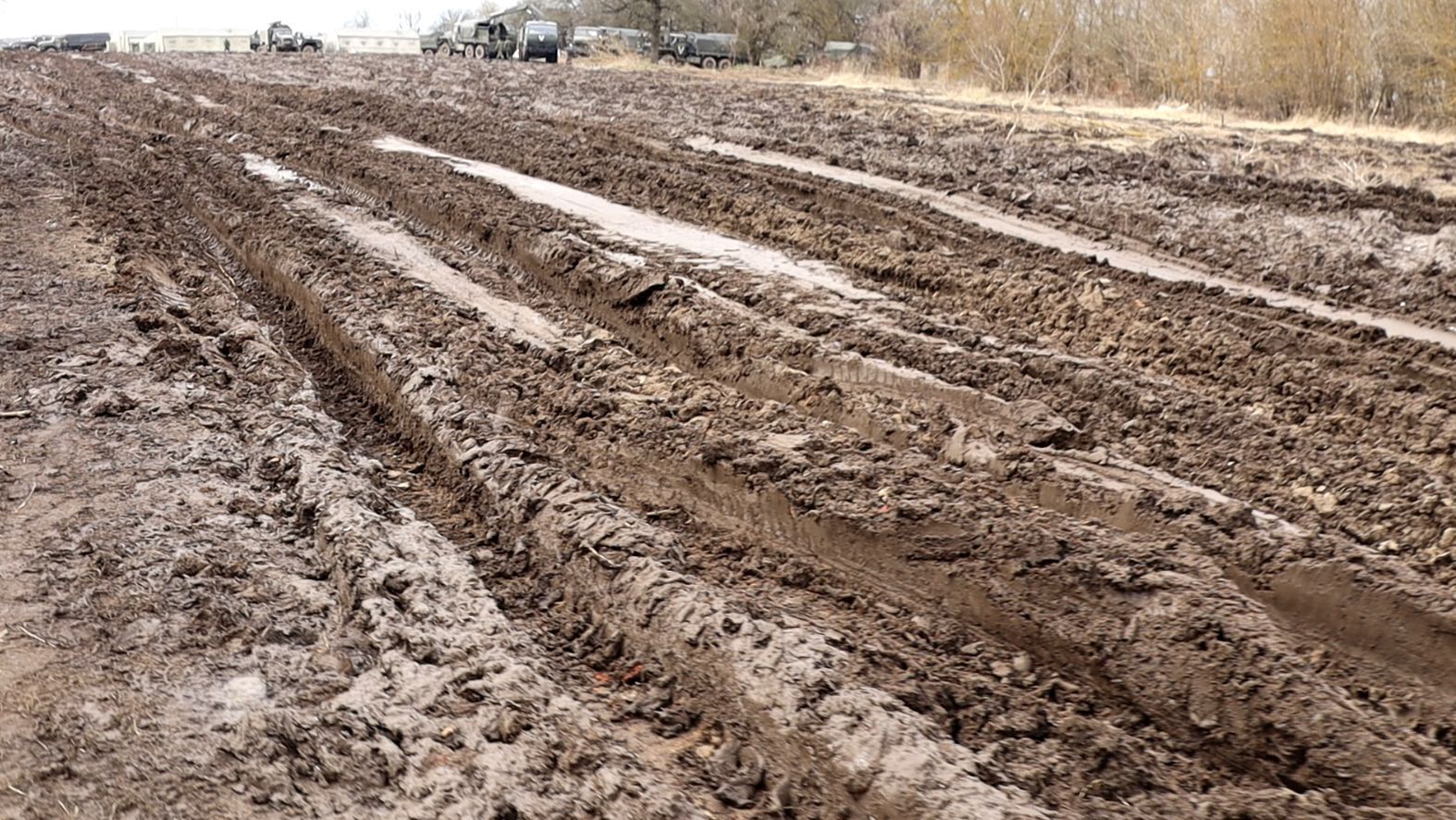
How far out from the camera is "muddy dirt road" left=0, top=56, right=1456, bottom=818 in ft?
11.1

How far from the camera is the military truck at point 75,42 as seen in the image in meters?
51.4

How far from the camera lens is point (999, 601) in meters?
4.21

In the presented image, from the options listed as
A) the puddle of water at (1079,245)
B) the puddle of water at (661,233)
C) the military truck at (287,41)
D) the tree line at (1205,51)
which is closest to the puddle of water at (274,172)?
the puddle of water at (661,233)

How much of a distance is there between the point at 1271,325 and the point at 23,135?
49.9 ft

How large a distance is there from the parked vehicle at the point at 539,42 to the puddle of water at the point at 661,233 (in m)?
28.6

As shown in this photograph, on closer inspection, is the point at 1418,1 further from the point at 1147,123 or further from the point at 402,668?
the point at 402,668

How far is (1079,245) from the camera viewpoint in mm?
10148

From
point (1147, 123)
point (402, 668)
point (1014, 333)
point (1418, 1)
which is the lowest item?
point (402, 668)

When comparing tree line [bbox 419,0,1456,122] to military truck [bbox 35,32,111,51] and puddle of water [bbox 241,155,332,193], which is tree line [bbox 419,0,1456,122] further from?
military truck [bbox 35,32,111,51]

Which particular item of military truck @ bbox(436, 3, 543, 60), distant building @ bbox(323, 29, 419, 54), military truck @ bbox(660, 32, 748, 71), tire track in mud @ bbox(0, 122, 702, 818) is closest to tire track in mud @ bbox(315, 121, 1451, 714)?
tire track in mud @ bbox(0, 122, 702, 818)

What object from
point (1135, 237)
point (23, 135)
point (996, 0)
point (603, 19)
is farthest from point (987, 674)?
point (603, 19)

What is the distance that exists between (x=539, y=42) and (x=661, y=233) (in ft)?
106

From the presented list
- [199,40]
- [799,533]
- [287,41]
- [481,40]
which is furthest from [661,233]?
[199,40]

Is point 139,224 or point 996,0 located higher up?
point 996,0
